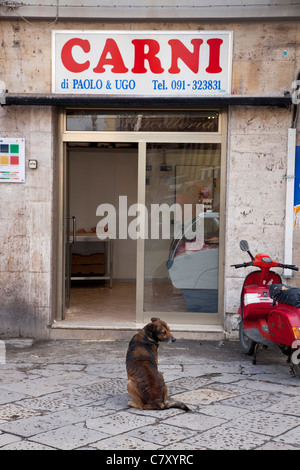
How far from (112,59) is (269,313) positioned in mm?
3759

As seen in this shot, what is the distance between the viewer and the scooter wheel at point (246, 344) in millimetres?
7637

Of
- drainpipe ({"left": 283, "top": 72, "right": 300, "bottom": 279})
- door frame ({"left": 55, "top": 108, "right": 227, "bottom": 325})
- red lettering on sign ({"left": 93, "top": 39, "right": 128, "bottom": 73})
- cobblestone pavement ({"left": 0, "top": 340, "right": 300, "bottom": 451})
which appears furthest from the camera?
door frame ({"left": 55, "top": 108, "right": 227, "bottom": 325})

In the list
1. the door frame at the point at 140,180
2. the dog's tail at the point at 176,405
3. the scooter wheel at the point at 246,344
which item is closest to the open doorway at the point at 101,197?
the door frame at the point at 140,180

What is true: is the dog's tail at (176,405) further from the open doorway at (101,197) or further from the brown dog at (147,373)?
the open doorway at (101,197)

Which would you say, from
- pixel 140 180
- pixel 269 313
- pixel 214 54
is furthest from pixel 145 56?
pixel 269 313

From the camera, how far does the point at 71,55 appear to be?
28.1ft

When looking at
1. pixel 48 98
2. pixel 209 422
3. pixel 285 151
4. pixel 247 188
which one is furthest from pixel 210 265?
pixel 209 422

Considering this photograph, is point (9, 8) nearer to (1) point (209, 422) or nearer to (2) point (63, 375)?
(2) point (63, 375)

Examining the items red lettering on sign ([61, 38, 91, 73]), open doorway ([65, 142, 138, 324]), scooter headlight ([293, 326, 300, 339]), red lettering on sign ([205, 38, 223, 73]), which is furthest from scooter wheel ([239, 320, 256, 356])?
open doorway ([65, 142, 138, 324])

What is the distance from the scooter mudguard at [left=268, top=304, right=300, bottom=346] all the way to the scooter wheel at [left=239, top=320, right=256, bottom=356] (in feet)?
2.40

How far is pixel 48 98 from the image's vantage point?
8.45 meters

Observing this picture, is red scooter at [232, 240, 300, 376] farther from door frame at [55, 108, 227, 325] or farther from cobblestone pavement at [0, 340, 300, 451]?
door frame at [55, 108, 227, 325]

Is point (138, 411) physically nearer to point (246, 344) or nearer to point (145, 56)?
point (246, 344)

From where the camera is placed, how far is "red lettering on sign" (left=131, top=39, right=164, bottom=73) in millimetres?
8531
